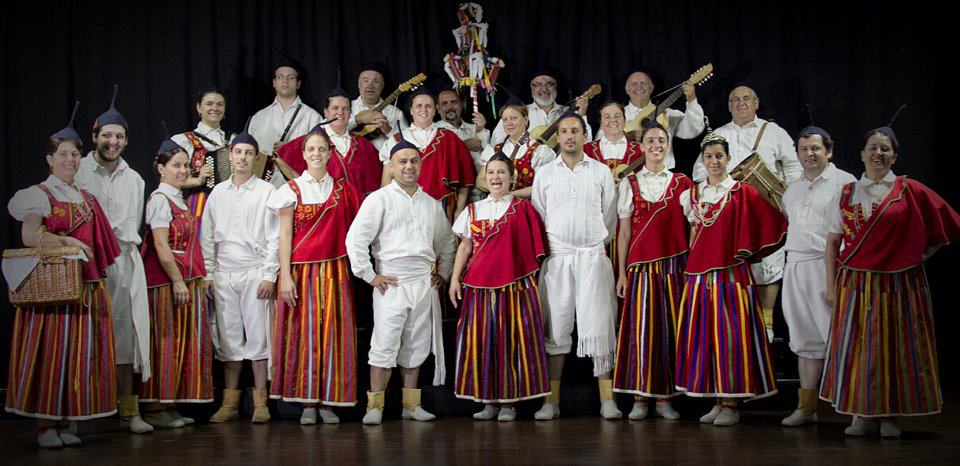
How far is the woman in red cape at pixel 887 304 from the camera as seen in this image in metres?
3.99

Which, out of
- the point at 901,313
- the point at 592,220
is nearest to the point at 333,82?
the point at 592,220

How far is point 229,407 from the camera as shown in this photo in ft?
16.1

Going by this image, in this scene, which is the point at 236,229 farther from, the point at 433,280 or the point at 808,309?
the point at 808,309

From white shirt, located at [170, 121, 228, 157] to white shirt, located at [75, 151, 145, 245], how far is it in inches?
29.0

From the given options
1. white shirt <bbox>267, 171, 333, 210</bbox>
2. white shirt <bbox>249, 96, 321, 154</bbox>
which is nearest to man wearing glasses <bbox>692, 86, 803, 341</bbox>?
white shirt <bbox>267, 171, 333, 210</bbox>

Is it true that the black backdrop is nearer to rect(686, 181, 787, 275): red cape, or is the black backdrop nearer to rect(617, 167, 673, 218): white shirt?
rect(617, 167, 673, 218): white shirt

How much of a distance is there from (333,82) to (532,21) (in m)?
1.36

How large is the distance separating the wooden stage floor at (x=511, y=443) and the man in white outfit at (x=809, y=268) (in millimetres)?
228

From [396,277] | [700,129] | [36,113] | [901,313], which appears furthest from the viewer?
[36,113]

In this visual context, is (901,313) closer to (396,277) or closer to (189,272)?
(396,277)

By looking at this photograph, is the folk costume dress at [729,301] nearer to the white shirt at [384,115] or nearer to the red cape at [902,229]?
the red cape at [902,229]

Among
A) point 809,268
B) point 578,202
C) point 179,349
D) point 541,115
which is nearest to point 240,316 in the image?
point 179,349

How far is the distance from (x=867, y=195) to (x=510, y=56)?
2.78 meters

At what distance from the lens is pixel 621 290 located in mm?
4793
